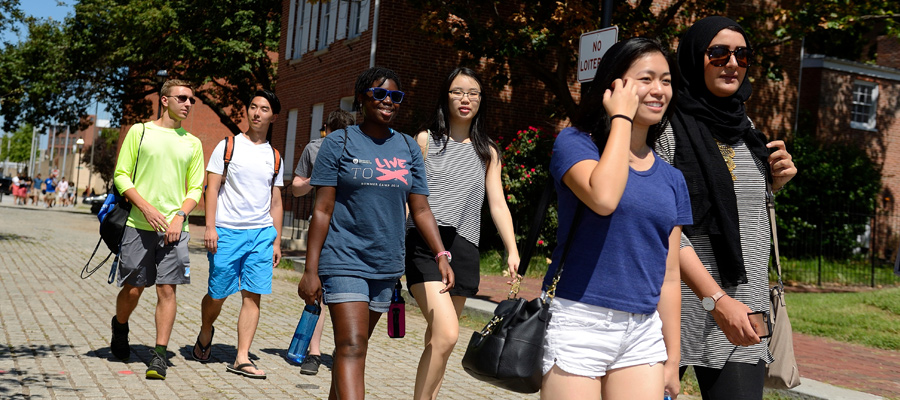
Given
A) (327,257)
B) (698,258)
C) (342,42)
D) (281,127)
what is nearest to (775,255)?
(698,258)

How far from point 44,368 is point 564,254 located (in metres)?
4.83

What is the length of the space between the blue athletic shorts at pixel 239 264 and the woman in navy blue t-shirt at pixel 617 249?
4005 mm

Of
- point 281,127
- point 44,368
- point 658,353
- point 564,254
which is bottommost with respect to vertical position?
point 44,368

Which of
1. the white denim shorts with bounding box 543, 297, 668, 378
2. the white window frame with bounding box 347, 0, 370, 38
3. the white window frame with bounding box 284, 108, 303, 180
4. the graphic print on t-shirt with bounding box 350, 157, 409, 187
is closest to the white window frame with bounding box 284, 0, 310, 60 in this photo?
the white window frame with bounding box 284, 108, 303, 180

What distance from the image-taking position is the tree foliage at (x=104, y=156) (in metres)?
65.2

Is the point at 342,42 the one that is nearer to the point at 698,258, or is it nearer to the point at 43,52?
the point at 43,52

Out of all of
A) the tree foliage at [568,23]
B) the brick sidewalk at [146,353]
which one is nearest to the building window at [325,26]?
the tree foliage at [568,23]

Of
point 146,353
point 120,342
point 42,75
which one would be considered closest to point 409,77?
point 146,353

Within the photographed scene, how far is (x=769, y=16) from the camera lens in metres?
15.4

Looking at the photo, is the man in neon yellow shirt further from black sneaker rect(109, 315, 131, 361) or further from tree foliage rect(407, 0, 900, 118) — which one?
tree foliage rect(407, 0, 900, 118)

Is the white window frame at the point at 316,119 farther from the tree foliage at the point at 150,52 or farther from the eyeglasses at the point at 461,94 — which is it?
the eyeglasses at the point at 461,94

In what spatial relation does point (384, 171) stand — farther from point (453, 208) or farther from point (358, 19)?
point (358, 19)

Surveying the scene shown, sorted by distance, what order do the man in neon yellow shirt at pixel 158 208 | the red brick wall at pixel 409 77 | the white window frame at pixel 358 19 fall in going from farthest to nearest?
1. the white window frame at pixel 358 19
2. the red brick wall at pixel 409 77
3. the man in neon yellow shirt at pixel 158 208

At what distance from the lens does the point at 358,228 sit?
4.31 m
